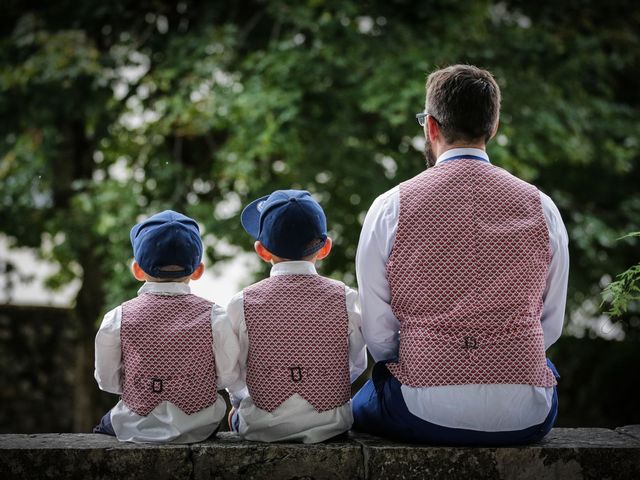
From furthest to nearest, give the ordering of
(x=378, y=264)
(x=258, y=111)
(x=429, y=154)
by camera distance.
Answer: (x=258, y=111), (x=429, y=154), (x=378, y=264)

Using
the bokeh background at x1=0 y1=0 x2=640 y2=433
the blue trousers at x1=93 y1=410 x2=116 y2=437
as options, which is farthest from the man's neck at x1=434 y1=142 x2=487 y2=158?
the bokeh background at x1=0 y1=0 x2=640 y2=433

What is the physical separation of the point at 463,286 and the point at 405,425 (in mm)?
503

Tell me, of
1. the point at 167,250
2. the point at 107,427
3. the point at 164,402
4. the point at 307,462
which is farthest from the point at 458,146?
the point at 107,427

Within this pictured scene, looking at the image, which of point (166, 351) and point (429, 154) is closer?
point (166, 351)

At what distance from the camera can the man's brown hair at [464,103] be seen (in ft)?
9.70

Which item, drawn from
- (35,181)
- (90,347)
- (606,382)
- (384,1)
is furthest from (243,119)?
(606,382)

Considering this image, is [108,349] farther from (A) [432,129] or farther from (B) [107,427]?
(A) [432,129]

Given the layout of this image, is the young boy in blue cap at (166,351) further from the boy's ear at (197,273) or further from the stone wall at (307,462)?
the stone wall at (307,462)

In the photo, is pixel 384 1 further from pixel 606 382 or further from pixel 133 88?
pixel 606 382

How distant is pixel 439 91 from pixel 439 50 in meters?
4.31

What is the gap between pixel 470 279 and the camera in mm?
2855

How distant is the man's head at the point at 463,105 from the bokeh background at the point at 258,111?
3.71 meters

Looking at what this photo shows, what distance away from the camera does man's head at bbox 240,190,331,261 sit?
10.0 feet

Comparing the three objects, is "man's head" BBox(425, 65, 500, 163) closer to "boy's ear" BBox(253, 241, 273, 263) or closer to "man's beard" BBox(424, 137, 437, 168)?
"man's beard" BBox(424, 137, 437, 168)
